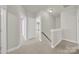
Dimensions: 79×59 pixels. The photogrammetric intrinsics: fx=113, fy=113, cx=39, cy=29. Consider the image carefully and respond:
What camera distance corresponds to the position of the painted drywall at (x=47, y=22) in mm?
1575

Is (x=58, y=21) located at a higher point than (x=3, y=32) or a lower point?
higher

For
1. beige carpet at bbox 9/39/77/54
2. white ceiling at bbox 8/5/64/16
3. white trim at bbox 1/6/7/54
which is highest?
white ceiling at bbox 8/5/64/16

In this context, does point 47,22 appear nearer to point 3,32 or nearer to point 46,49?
point 46,49

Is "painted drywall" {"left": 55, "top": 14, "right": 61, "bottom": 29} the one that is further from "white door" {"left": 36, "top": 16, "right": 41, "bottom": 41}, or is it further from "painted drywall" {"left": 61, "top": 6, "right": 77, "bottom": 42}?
"white door" {"left": 36, "top": 16, "right": 41, "bottom": 41}

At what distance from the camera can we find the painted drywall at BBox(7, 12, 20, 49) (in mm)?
1556

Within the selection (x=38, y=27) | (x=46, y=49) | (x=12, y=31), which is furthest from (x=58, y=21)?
(x=12, y=31)

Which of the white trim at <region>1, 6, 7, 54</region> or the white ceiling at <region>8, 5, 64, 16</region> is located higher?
the white ceiling at <region>8, 5, 64, 16</region>

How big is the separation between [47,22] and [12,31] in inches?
19.9

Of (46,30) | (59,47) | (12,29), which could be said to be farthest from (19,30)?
(59,47)

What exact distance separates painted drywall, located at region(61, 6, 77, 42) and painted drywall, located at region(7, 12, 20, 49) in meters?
0.65

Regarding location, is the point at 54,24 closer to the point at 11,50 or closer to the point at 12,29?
the point at 12,29

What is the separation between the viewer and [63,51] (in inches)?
61.8

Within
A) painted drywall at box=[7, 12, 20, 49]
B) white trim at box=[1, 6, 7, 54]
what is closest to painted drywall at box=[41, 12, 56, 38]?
painted drywall at box=[7, 12, 20, 49]

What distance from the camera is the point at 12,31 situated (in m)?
1.57
